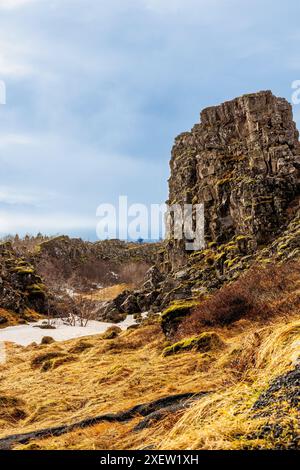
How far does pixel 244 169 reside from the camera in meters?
33.7

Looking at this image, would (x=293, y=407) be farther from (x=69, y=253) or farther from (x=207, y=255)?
(x=69, y=253)

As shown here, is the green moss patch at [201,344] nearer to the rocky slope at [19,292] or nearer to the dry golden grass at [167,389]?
the dry golden grass at [167,389]

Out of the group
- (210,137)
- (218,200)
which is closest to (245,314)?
(218,200)

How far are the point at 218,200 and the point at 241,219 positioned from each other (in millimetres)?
A: 5148

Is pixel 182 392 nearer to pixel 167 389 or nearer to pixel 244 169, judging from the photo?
pixel 167 389

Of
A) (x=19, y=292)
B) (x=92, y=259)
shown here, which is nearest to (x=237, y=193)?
(x=19, y=292)

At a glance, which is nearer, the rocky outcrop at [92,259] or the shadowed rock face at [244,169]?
the shadowed rock face at [244,169]

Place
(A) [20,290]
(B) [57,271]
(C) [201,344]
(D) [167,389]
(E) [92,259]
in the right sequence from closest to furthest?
(D) [167,389], (C) [201,344], (A) [20,290], (B) [57,271], (E) [92,259]

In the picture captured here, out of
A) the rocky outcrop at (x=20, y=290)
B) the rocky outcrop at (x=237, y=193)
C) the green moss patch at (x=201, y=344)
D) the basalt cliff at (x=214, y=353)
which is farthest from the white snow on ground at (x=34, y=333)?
the green moss patch at (x=201, y=344)

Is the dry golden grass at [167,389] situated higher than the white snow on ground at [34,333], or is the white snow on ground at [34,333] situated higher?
the dry golden grass at [167,389]

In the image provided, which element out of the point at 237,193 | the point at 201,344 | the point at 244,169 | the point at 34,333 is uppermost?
the point at 244,169

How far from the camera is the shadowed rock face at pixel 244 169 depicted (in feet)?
94.4

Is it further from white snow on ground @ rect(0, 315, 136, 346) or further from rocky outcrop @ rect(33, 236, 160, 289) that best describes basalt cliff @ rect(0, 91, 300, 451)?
rocky outcrop @ rect(33, 236, 160, 289)

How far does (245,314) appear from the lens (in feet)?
38.9
